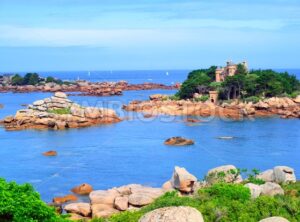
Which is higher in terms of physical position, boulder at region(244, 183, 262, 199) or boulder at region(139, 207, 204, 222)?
boulder at region(139, 207, 204, 222)

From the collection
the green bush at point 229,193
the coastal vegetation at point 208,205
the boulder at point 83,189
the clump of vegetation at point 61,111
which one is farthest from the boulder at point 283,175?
the clump of vegetation at point 61,111

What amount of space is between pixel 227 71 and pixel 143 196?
4781 cm

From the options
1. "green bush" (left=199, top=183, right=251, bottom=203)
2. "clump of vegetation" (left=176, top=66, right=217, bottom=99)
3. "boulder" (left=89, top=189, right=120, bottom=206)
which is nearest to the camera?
"green bush" (left=199, top=183, right=251, bottom=203)

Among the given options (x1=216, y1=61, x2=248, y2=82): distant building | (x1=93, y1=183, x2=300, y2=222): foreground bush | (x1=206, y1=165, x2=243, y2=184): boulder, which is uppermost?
(x1=216, y1=61, x2=248, y2=82): distant building

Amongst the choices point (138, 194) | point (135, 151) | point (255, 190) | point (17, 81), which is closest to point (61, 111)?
point (135, 151)

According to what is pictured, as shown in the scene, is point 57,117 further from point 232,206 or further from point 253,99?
point 232,206

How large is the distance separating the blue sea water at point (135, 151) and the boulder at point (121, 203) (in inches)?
192

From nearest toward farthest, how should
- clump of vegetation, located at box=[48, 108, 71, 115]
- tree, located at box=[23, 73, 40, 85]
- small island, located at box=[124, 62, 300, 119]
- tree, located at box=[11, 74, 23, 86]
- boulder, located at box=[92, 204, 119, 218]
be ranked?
boulder, located at box=[92, 204, 119, 218]
clump of vegetation, located at box=[48, 108, 71, 115]
small island, located at box=[124, 62, 300, 119]
tree, located at box=[23, 73, 40, 85]
tree, located at box=[11, 74, 23, 86]

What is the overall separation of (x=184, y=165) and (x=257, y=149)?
7.66 meters

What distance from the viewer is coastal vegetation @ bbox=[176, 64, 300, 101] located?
6006 centimetres

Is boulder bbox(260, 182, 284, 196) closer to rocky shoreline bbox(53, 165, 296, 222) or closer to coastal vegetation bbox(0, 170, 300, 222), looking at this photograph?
coastal vegetation bbox(0, 170, 300, 222)

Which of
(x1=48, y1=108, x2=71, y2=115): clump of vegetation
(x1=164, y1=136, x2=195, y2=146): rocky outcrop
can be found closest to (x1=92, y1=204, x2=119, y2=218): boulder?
(x1=164, y1=136, x2=195, y2=146): rocky outcrop

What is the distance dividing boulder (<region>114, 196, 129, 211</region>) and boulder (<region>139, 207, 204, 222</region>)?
10.6 meters

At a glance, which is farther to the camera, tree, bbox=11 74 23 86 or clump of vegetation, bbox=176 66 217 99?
tree, bbox=11 74 23 86
